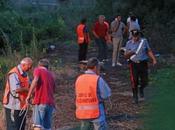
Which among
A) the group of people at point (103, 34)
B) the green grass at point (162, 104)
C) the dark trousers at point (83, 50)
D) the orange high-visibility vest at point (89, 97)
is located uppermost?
the group of people at point (103, 34)

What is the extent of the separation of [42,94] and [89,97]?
1341 mm

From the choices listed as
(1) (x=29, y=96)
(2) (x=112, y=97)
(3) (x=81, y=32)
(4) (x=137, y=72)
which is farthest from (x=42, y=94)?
(3) (x=81, y=32)

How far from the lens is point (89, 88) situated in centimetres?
1074

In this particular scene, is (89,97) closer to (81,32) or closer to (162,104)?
(162,104)

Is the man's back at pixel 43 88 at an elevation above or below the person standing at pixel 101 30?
below

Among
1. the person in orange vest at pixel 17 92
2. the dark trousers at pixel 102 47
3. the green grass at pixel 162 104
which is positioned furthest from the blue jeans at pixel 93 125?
the dark trousers at pixel 102 47

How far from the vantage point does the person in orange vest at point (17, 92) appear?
38.9 feet

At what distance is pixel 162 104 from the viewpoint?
16.2 meters

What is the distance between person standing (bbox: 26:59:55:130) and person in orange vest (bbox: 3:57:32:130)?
23 centimetres

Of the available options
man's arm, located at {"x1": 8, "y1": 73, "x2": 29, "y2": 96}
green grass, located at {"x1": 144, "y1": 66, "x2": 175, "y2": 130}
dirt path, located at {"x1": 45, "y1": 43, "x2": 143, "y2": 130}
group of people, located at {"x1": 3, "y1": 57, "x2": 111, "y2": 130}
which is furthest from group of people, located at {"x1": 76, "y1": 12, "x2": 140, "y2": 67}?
man's arm, located at {"x1": 8, "y1": 73, "x2": 29, "y2": 96}

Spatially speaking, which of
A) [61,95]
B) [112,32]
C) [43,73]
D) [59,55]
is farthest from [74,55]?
[43,73]

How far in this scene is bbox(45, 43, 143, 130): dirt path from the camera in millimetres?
14070

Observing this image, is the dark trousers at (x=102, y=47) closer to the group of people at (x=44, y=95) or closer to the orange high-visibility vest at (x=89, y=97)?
the group of people at (x=44, y=95)

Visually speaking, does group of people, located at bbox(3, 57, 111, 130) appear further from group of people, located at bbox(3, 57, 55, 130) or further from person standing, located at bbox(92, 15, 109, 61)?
person standing, located at bbox(92, 15, 109, 61)
